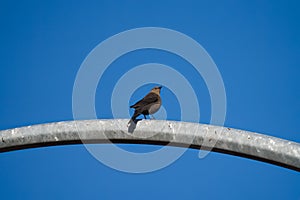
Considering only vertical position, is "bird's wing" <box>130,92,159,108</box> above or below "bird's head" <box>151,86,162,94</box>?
below

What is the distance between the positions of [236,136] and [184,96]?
2.00 m

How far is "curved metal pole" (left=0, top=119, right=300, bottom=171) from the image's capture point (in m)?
4.90

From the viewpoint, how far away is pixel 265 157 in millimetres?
4969

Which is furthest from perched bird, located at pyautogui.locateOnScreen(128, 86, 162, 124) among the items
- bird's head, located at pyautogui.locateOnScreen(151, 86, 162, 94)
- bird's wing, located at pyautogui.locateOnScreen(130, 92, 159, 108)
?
bird's head, located at pyautogui.locateOnScreen(151, 86, 162, 94)

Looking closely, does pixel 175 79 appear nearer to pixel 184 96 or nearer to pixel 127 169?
pixel 184 96

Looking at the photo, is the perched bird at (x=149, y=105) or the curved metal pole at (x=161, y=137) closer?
the curved metal pole at (x=161, y=137)

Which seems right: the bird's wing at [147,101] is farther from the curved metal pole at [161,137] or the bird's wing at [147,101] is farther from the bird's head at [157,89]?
the curved metal pole at [161,137]

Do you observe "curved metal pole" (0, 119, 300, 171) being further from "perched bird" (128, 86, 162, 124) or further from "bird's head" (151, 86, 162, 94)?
"bird's head" (151, 86, 162, 94)

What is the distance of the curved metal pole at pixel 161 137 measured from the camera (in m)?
4.90

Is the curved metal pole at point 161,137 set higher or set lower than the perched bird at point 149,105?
lower

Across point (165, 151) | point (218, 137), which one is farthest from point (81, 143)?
point (218, 137)

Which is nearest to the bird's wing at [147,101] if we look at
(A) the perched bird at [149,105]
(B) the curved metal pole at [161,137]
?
(A) the perched bird at [149,105]

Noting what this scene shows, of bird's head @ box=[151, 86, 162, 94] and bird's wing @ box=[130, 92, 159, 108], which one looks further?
bird's head @ box=[151, 86, 162, 94]

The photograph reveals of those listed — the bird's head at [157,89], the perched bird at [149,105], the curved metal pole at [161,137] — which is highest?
the bird's head at [157,89]
